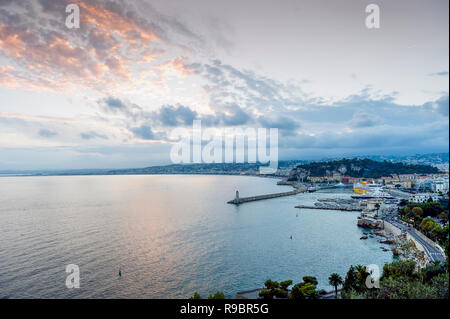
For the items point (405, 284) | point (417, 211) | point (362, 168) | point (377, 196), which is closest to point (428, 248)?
point (405, 284)

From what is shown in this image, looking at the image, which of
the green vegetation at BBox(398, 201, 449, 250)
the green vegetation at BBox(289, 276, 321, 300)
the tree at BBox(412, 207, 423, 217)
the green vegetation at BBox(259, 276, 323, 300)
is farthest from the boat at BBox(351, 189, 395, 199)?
the green vegetation at BBox(289, 276, 321, 300)

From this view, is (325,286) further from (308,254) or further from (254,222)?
(254,222)

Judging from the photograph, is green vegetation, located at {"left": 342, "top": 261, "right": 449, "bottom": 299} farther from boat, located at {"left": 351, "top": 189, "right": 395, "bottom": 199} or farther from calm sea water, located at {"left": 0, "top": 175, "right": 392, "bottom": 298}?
boat, located at {"left": 351, "top": 189, "right": 395, "bottom": 199}

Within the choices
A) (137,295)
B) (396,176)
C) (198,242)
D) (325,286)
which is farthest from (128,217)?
(396,176)

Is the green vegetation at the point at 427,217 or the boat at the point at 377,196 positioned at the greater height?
the green vegetation at the point at 427,217

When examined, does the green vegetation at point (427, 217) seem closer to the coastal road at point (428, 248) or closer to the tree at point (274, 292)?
the coastal road at point (428, 248)

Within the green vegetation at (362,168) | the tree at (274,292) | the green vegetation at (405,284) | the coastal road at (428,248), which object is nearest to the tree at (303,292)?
the tree at (274,292)
